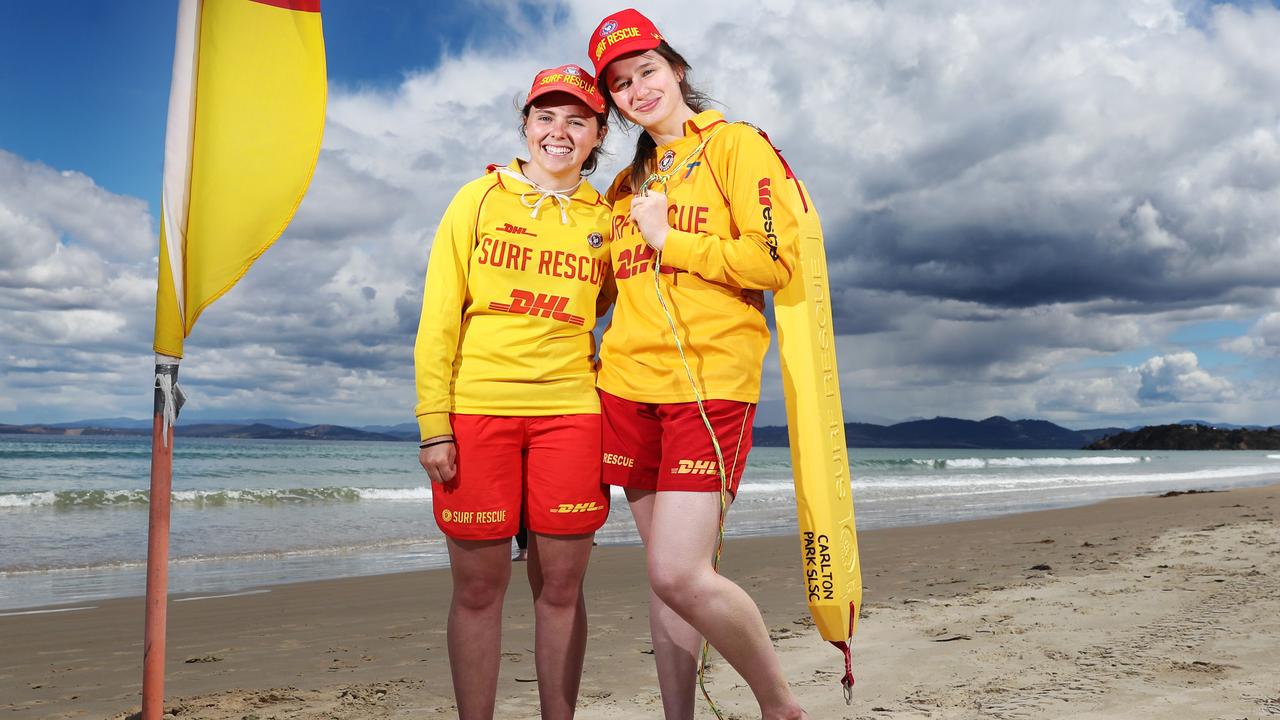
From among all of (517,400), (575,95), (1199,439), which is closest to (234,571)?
(517,400)

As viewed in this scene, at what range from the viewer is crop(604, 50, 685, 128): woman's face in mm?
2637

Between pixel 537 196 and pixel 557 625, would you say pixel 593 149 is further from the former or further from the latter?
pixel 557 625

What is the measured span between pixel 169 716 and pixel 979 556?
713 centimetres

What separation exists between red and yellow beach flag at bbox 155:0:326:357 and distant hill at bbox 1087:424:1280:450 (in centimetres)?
9996

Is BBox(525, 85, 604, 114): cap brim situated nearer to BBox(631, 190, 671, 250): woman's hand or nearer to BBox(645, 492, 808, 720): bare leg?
BBox(631, 190, 671, 250): woman's hand

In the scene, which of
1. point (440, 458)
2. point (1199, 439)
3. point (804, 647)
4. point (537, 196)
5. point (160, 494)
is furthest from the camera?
point (1199, 439)

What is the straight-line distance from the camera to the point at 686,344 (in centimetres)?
246

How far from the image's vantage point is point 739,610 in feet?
7.80

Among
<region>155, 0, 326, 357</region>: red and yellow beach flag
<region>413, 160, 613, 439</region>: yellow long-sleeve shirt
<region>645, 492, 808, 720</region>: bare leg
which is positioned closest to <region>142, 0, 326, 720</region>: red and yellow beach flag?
<region>155, 0, 326, 357</region>: red and yellow beach flag

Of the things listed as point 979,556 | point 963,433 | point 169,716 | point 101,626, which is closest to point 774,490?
point 979,556

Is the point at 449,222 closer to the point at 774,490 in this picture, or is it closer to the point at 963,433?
the point at 774,490

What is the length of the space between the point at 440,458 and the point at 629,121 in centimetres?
122

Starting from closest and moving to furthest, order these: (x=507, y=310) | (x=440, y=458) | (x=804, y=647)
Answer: (x=440, y=458), (x=507, y=310), (x=804, y=647)

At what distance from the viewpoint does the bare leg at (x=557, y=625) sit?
2582 mm
